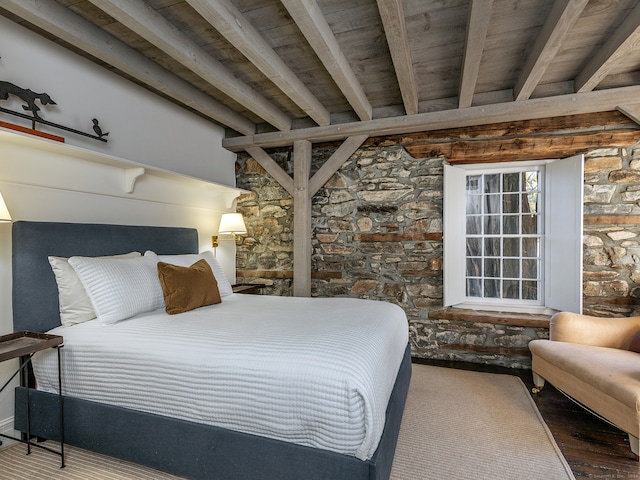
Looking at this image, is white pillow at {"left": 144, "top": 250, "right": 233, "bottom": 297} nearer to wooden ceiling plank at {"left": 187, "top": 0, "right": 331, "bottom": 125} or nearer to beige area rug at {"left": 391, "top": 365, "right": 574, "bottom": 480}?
wooden ceiling plank at {"left": 187, "top": 0, "right": 331, "bottom": 125}

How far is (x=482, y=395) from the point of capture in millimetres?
2877

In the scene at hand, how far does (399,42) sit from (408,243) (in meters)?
2.12

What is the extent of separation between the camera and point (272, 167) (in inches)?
168

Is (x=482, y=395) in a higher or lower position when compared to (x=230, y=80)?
lower

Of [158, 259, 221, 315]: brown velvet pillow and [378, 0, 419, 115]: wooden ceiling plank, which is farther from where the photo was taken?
[158, 259, 221, 315]: brown velvet pillow

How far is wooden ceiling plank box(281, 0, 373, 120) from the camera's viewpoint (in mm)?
1999

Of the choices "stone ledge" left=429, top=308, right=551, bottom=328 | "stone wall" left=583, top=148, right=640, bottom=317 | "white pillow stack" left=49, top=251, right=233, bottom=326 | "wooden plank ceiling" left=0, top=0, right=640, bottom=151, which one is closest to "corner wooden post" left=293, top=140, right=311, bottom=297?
"wooden plank ceiling" left=0, top=0, right=640, bottom=151

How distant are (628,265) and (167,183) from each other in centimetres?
436

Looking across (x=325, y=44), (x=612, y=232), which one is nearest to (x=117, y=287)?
(x=325, y=44)

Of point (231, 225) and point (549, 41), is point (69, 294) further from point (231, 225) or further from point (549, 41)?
point (549, 41)

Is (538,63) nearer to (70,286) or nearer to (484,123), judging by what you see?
(484,123)

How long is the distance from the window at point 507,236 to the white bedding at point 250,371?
1.93 metres

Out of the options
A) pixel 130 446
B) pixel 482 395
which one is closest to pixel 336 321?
pixel 130 446

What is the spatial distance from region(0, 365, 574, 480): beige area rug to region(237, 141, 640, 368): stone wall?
2.78 ft
